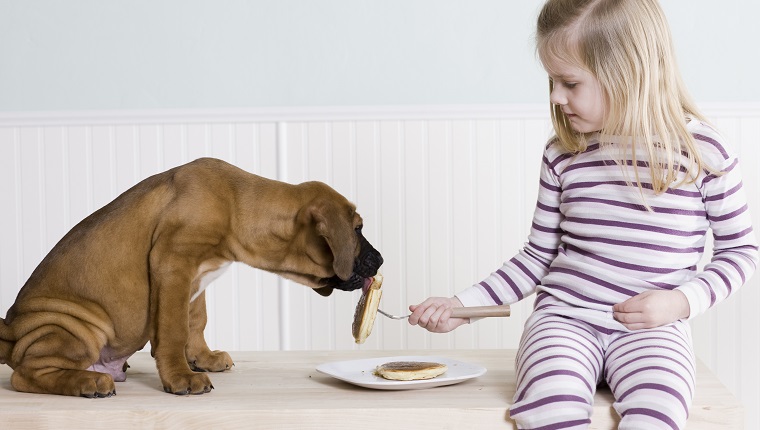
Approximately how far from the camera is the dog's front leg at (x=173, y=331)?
1.75 m

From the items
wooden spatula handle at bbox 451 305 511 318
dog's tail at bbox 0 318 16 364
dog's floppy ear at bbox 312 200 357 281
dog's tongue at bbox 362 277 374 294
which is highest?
dog's floppy ear at bbox 312 200 357 281

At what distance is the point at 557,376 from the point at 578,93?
1.84 feet

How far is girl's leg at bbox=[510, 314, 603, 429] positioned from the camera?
156 centimetres

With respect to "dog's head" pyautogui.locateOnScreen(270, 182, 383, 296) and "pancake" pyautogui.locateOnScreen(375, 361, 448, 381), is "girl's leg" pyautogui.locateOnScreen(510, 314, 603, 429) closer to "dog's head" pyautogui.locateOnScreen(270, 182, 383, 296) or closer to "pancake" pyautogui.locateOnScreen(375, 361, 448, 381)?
"pancake" pyautogui.locateOnScreen(375, 361, 448, 381)

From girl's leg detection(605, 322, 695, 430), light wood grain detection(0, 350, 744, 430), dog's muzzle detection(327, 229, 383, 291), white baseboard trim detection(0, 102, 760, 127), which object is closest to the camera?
girl's leg detection(605, 322, 695, 430)

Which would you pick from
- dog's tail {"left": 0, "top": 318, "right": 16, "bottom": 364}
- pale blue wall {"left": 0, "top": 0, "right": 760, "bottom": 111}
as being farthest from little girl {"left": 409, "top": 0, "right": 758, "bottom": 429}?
pale blue wall {"left": 0, "top": 0, "right": 760, "bottom": 111}

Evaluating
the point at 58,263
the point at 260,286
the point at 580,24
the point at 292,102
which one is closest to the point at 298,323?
the point at 260,286

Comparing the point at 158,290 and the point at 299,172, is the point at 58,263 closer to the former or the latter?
the point at 158,290

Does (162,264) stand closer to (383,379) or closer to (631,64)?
(383,379)

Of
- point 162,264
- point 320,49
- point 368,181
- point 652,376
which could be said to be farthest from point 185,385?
point 320,49

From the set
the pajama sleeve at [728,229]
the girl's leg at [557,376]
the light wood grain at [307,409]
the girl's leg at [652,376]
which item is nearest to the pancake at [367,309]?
the light wood grain at [307,409]

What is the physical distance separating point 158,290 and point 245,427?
0.31 meters

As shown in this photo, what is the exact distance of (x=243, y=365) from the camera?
82.0 inches

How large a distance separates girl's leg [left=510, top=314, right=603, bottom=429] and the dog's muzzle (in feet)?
1.04
